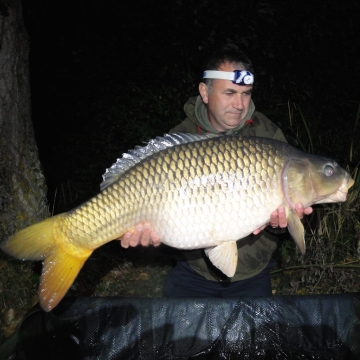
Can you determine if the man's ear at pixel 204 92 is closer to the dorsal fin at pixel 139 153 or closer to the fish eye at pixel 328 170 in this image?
the dorsal fin at pixel 139 153

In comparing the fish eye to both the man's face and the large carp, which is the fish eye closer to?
the large carp

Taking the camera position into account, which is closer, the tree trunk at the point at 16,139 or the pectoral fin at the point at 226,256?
the pectoral fin at the point at 226,256

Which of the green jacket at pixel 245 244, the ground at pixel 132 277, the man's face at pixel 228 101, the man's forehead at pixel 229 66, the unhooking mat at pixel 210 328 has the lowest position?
the ground at pixel 132 277

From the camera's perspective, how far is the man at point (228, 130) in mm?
2221

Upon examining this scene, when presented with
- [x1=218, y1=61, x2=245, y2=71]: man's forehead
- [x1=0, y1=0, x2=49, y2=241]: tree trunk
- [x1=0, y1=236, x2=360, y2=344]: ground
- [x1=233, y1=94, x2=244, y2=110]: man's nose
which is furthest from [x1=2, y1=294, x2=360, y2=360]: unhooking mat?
[x1=218, y1=61, x2=245, y2=71]: man's forehead

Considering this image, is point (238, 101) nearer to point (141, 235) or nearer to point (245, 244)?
point (245, 244)

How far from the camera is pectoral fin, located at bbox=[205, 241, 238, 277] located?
6.00 feet

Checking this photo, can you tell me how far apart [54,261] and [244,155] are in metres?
0.82

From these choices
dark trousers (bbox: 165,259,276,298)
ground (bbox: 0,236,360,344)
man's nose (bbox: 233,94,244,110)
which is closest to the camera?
man's nose (bbox: 233,94,244,110)

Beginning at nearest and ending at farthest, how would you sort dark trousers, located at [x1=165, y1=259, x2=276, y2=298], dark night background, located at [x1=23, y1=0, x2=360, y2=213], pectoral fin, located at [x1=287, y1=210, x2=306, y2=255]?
pectoral fin, located at [x1=287, y1=210, x2=306, y2=255] < dark trousers, located at [x1=165, y1=259, x2=276, y2=298] < dark night background, located at [x1=23, y1=0, x2=360, y2=213]

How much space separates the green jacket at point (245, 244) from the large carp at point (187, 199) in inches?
20.7

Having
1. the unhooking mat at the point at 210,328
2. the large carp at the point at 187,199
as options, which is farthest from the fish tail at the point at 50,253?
the unhooking mat at the point at 210,328

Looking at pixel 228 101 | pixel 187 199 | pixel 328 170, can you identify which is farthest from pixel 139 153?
pixel 328 170

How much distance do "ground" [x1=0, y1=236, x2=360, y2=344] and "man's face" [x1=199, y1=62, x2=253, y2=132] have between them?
1.14 metres
